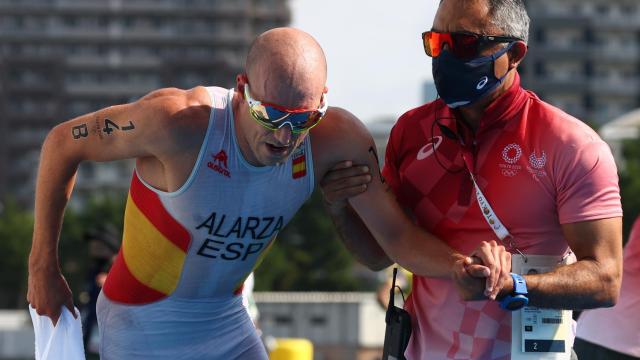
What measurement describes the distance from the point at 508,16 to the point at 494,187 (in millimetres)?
657

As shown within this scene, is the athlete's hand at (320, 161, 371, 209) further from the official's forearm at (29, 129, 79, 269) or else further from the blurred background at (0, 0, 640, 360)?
the blurred background at (0, 0, 640, 360)

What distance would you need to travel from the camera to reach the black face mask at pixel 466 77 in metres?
5.25

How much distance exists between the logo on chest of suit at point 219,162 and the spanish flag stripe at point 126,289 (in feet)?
2.05

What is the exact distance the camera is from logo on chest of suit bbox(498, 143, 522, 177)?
17.3 ft

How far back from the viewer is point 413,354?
5.65 meters

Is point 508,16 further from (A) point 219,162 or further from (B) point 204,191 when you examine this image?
(B) point 204,191

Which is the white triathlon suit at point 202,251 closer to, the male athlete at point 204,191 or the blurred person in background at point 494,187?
the male athlete at point 204,191

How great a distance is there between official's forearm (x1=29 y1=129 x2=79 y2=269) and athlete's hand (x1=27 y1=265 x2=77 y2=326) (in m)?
0.03

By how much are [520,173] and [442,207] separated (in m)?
0.39

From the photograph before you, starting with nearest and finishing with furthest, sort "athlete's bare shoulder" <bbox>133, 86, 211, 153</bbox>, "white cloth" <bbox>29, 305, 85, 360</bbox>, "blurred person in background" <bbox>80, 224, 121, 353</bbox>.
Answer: "athlete's bare shoulder" <bbox>133, 86, 211, 153</bbox>, "white cloth" <bbox>29, 305, 85, 360</bbox>, "blurred person in background" <bbox>80, 224, 121, 353</bbox>

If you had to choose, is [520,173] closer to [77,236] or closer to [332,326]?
[332,326]

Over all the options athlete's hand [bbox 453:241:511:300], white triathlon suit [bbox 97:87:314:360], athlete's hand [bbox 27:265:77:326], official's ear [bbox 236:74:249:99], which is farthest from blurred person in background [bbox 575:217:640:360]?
athlete's hand [bbox 27:265:77:326]

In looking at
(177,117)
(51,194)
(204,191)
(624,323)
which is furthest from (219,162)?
(624,323)

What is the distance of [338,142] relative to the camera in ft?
18.3
